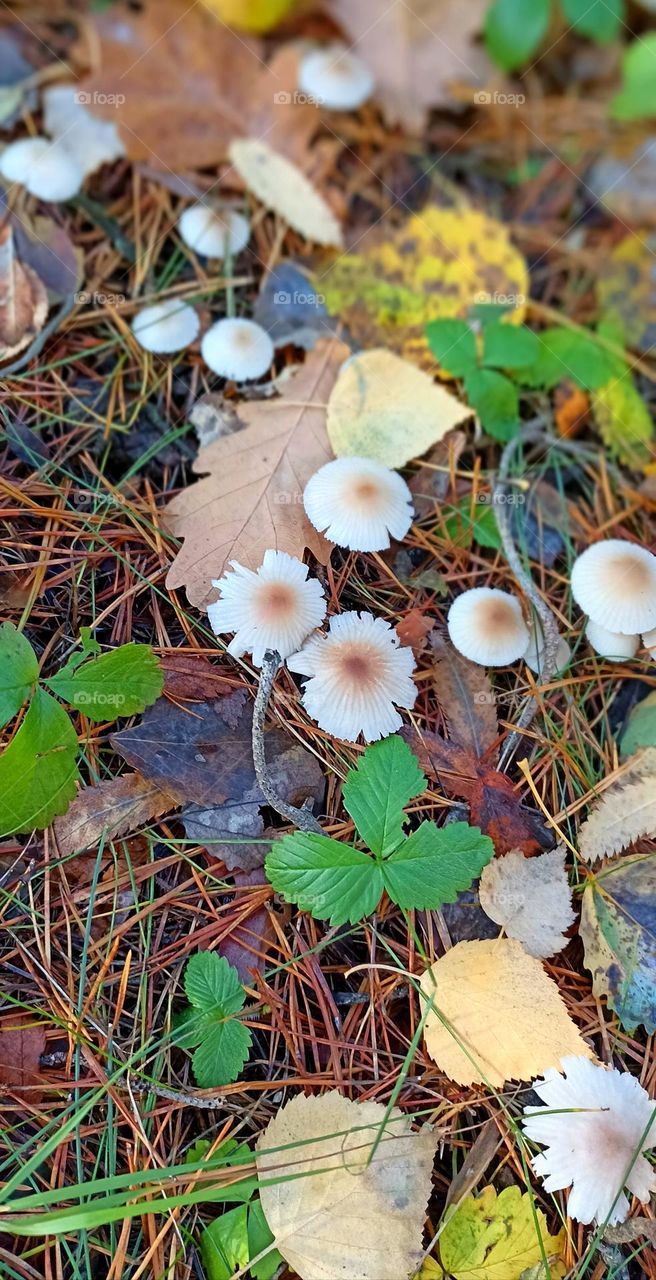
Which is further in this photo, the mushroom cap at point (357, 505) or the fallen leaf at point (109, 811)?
the mushroom cap at point (357, 505)

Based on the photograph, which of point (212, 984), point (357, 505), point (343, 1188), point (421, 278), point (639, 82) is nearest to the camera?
point (343, 1188)

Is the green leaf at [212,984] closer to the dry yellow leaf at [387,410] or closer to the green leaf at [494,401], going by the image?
the dry yellow leaf at [387,410]

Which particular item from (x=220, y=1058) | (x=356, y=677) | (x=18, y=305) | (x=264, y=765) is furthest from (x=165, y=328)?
(x=220, y=1058)

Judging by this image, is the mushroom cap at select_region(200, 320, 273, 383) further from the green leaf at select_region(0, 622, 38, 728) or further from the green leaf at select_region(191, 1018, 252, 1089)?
the green leaf at select_region(191, 1018, 252, 1089)

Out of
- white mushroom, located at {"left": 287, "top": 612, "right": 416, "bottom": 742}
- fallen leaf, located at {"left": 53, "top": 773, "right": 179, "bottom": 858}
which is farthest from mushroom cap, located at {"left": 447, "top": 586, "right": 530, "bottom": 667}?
fallen leaf, located at {"left": 53, "top": 773, "right": 179, "bottom": 858}

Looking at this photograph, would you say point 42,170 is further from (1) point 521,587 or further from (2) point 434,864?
(2) point 434,864

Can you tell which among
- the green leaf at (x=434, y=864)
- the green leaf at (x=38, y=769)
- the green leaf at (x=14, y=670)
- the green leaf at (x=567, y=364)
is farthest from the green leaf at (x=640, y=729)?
the green leaf at (x=14, y=670)

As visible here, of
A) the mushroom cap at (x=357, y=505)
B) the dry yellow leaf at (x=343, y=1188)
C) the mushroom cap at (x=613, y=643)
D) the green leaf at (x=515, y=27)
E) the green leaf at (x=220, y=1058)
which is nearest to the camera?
the dry yellow leaf at (x=343, y=1188)
